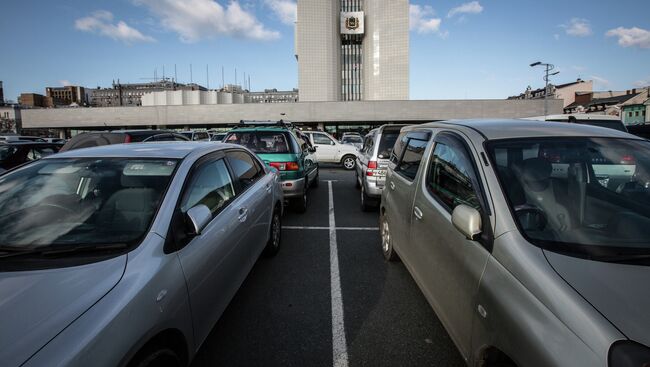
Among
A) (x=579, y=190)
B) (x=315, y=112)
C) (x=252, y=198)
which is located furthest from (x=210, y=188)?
(x=315, y=112)

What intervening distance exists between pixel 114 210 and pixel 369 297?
2542 millimetres

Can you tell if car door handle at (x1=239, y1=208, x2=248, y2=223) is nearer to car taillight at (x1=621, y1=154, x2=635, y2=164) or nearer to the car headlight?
the car headlight

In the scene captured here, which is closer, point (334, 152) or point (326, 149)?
point (334, 152)

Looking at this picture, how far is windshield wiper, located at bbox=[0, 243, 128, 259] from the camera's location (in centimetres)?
189

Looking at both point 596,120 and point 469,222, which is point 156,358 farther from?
point 596,120

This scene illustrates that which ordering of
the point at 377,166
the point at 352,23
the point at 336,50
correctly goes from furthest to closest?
the point at 352,23
the point at 336,50
the point at 377,166

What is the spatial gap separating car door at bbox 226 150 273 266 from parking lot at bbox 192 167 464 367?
1.72 feet

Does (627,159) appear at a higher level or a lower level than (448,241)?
higher

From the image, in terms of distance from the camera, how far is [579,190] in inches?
94.5

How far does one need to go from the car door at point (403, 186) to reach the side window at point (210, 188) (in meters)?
1.81

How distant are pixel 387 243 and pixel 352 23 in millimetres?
90965

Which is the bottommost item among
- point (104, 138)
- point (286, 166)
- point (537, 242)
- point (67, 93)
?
point (537, 242)

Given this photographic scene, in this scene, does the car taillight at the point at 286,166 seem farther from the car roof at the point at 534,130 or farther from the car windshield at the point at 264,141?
the car roof at the point at 534,130

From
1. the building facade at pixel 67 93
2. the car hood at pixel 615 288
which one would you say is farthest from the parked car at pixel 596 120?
the building facade at pixel 67 93
